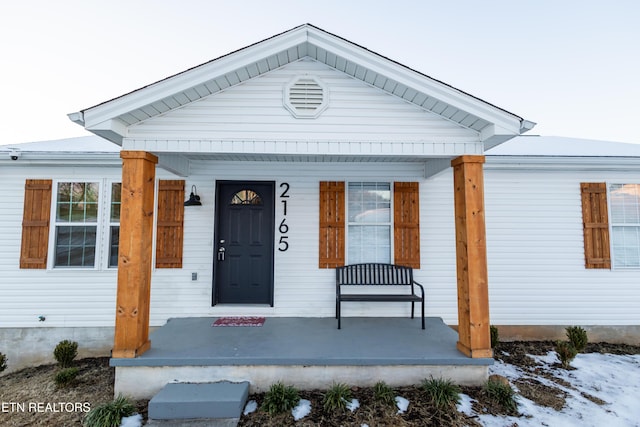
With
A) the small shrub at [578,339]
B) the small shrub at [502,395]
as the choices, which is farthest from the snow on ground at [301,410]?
the small shrub at [578,339]

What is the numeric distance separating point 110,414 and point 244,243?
8.85 feet

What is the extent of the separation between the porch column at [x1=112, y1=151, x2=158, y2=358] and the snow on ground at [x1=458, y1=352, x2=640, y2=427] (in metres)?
3.47

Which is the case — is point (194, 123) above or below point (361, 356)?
above

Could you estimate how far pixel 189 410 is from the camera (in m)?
2.77

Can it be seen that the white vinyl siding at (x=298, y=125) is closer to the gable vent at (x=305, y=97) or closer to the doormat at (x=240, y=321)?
the gable vent at (x=305, y=97)

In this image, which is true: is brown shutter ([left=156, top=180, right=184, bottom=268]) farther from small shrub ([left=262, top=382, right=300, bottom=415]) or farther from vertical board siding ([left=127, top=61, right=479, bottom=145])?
small shrub ([left=262, top=382, right=300, bottom=415])

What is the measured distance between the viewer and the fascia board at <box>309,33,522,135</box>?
3232 millimetres

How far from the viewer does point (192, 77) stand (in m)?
3.21

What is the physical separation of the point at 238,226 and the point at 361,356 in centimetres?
285

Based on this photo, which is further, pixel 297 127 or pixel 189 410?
pixel 297 127

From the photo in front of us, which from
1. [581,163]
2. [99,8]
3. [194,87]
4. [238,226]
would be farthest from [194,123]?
[99,8]

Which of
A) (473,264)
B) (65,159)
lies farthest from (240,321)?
(65,159)

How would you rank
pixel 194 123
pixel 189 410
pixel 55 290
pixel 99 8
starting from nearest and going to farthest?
pixel 189 410
pixel 194 123
pixel 55 290
pixel 99 8

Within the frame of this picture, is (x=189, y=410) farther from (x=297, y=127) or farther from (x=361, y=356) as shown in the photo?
(x=297, y=127)
